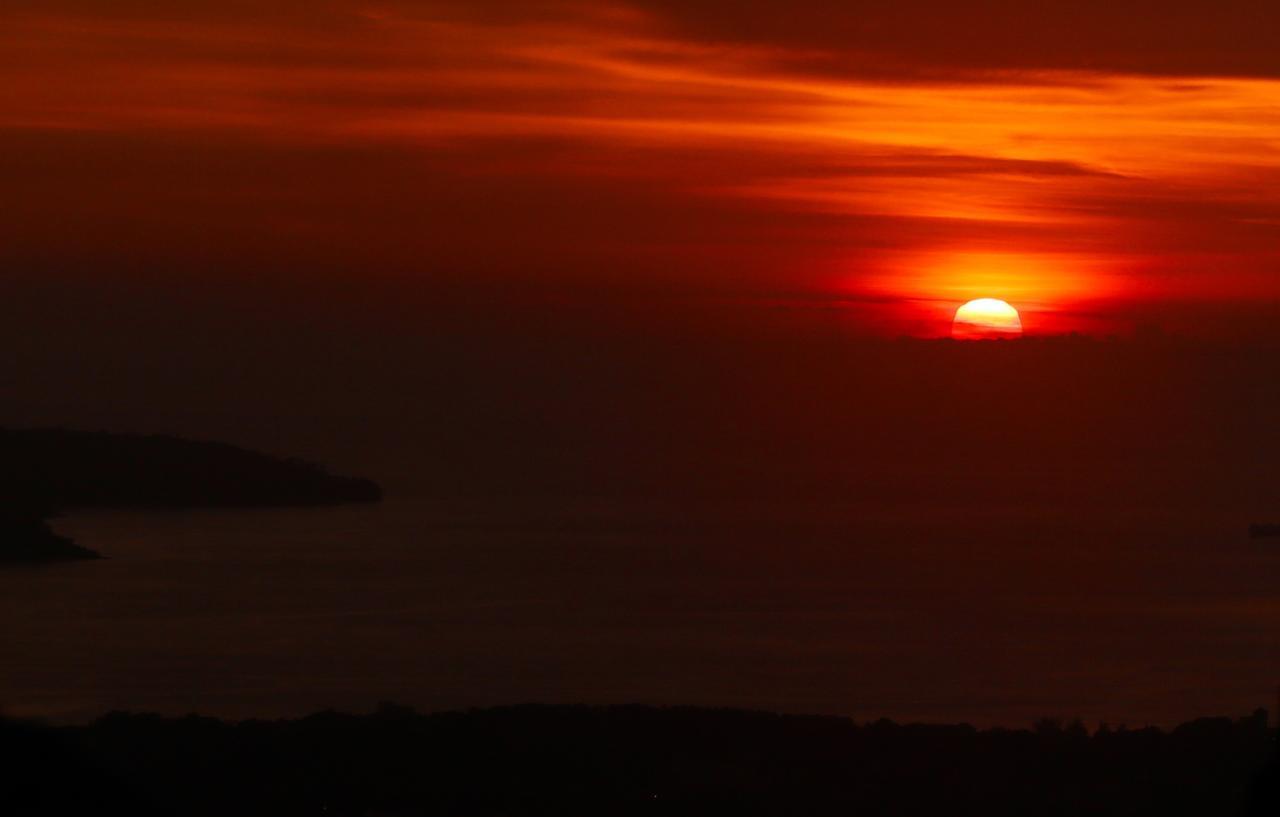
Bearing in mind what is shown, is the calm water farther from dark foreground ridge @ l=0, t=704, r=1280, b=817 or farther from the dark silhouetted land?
dark foreground ridge @ l=0, t=704, r=1280, b=817

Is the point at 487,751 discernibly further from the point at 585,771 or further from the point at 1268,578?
the point at 1268,578

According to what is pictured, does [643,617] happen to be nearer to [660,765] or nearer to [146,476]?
[660,765]

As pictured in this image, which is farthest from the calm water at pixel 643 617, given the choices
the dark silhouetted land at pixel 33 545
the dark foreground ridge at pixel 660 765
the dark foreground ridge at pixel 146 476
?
the dark foreground ridge at pixel 660 765

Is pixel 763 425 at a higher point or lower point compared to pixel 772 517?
higher

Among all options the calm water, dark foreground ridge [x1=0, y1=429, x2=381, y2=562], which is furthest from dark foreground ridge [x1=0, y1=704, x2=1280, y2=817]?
dark foreground ridge [x1=0, y1=429, x2=381, y2=562]

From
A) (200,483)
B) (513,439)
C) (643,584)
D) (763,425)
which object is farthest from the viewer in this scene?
(763,425)

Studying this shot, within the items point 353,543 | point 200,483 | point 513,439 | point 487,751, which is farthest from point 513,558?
point 513,439
